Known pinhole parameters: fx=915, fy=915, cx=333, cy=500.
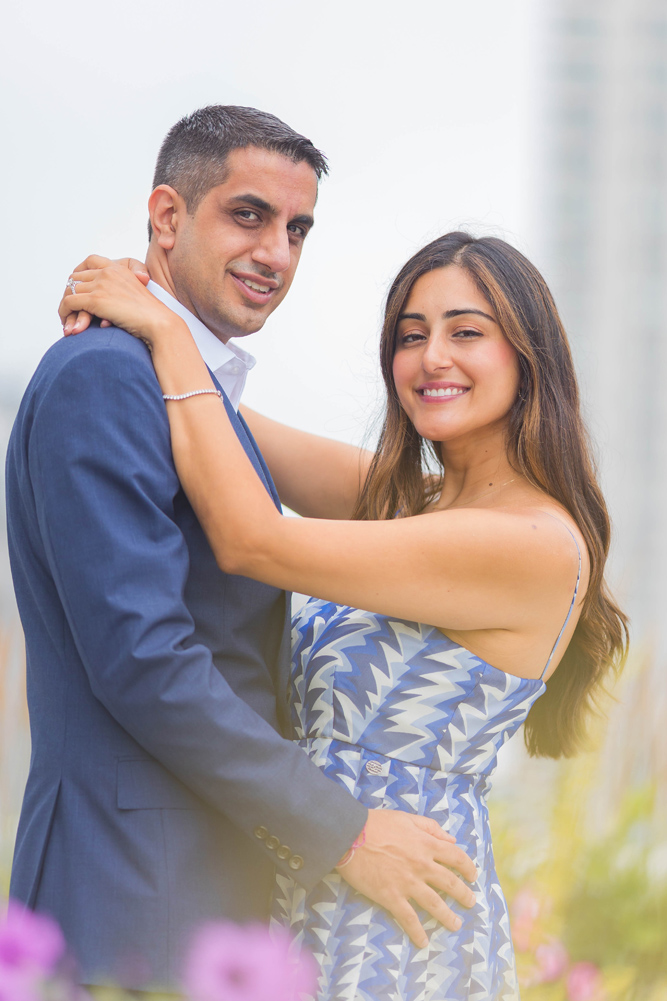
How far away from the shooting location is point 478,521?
1.76 metres

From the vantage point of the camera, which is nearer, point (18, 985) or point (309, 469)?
point (18, 985)

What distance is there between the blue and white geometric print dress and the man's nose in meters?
0.73

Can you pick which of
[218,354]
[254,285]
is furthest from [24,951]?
[254,285]

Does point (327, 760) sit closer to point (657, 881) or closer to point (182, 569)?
point (182, 569)

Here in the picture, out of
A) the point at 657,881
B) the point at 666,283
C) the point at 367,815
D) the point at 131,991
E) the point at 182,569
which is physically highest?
the point at 666,283

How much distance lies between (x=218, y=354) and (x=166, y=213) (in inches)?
11.9

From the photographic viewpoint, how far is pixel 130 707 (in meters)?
1.42

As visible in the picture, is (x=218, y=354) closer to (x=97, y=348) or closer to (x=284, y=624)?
(x=97, y=348)

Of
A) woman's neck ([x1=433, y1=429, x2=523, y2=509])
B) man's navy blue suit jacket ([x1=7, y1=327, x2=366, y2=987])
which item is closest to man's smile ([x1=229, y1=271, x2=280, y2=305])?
man's navy blue suit jacket ([x1=7, y1=327, x2=366, y2=987])

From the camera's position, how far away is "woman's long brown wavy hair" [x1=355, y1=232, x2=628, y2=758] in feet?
6.42

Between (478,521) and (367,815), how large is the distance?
580mm

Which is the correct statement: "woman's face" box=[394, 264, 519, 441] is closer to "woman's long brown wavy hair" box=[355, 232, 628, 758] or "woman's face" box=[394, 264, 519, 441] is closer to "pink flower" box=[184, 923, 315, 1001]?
"woman's long brown wavy hair" box=[355, 232, 628, 758]

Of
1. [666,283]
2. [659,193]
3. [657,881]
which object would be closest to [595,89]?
[659,193]

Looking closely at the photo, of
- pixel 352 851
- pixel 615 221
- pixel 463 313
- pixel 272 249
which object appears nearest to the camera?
pixel 352 851
